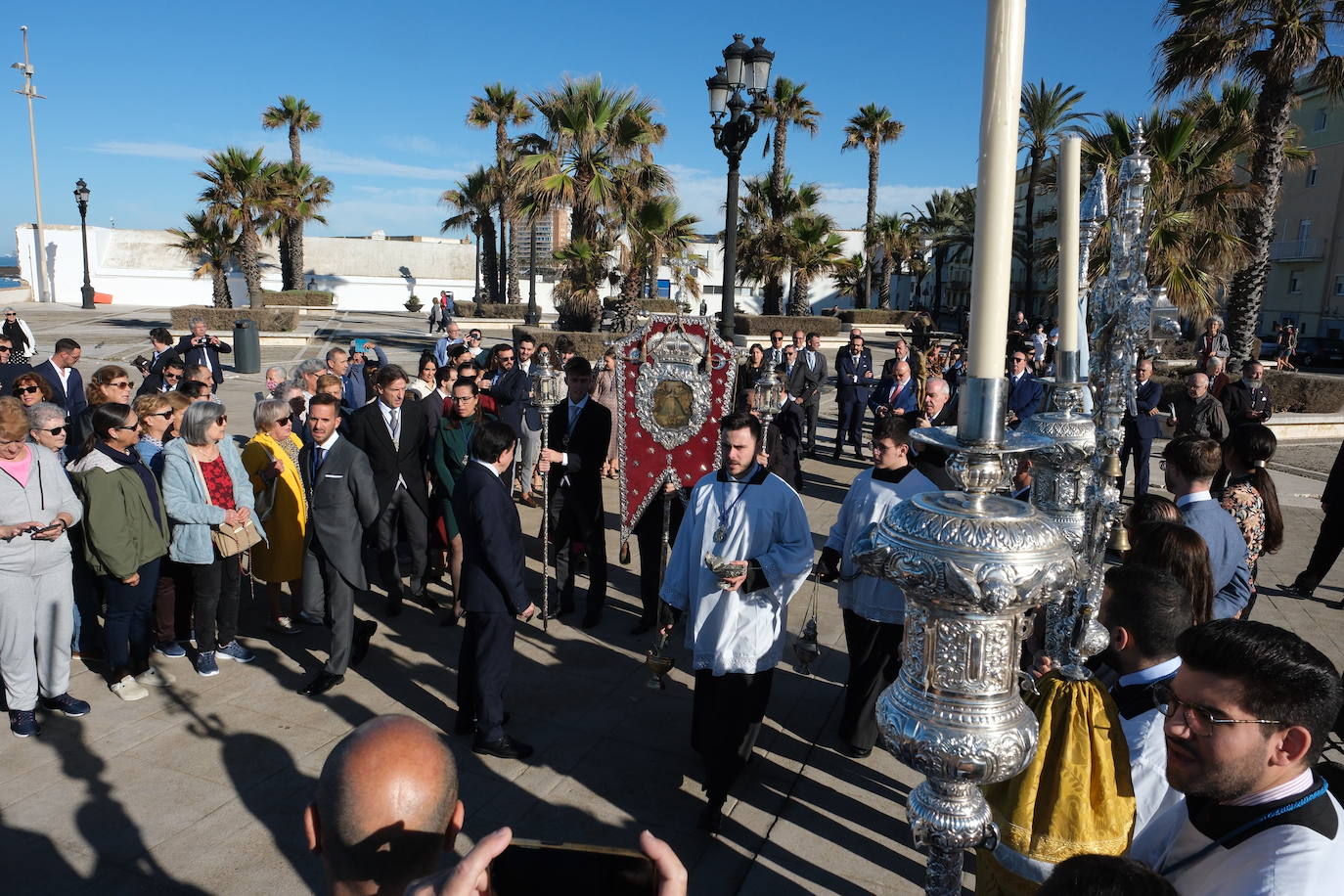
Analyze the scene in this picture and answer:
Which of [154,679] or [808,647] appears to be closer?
[808,647]

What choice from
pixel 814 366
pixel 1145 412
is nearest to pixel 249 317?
pixel 814 366

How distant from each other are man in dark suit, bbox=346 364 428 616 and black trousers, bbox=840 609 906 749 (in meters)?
3.72

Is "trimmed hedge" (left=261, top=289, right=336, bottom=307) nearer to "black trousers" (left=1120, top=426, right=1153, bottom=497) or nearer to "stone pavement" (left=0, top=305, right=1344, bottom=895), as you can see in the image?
"stone pavement" (left=0, top=305, right=1344, bottom=895)

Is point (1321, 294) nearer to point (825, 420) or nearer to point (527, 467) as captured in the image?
point (825, 420)

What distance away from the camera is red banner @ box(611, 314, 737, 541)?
6594 mm

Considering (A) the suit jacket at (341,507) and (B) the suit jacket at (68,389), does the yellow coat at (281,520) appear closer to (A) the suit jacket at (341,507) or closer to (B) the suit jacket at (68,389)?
(A) the suit jacket at (341,507)

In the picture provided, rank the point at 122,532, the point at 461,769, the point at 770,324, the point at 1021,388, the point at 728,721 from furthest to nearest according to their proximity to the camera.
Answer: the point at 770,324
the point at 1021,388
the point at 122,532
the point at 461,769
the point at 728,721

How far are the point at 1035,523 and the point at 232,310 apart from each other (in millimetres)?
31057

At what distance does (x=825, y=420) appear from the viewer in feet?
54.4

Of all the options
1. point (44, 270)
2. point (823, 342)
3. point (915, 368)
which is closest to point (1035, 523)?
point (915, 368)

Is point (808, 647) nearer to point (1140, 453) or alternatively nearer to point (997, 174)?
point (997, 174)

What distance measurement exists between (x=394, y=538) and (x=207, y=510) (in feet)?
5.35

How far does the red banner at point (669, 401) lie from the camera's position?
6.59 meters

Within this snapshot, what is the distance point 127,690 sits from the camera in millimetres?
5242
